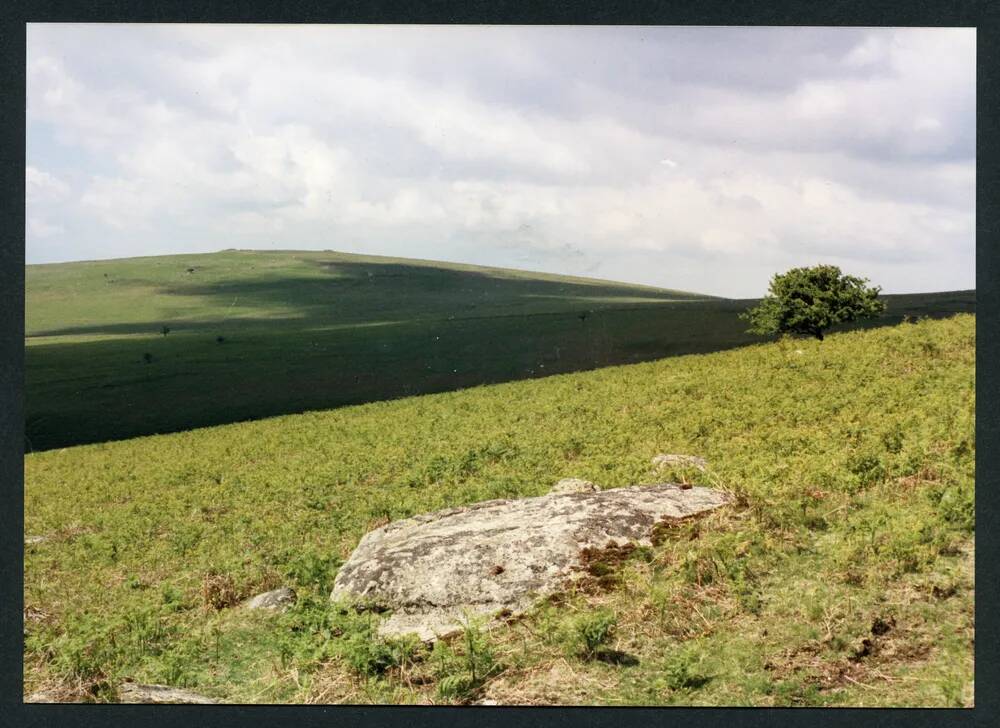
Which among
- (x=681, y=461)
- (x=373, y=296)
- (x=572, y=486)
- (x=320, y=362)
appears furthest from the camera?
(x=373, y=296)

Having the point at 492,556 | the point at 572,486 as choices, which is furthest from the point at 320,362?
the point at 492,556

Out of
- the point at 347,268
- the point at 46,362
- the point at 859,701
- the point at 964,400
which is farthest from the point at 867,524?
the point at 347,268

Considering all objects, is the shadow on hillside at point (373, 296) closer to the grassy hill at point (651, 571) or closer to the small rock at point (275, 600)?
the grassy hill at point (651, 571)

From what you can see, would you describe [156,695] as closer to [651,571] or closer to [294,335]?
[651,571]

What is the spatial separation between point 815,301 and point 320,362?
43786 mm

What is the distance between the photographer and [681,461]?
45.7ft

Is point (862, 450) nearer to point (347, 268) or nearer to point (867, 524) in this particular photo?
point (867, 524)

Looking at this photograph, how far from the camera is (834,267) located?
127ft

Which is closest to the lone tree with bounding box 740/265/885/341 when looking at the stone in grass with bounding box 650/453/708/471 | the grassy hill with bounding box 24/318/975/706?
the grassy hill with bounding box 24/318/975/706

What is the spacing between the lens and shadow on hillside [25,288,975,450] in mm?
50406

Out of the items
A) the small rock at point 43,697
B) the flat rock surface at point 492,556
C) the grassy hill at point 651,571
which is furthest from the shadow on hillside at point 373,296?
the small rock at point 43,697

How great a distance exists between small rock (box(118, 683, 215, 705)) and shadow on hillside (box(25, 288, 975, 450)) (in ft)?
125

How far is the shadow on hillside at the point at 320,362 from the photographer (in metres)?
→ 50.4

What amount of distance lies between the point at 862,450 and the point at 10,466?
12744 millimetres
